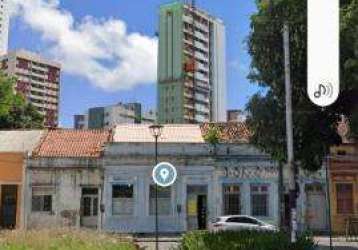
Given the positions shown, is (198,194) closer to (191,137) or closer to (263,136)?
(191,137)

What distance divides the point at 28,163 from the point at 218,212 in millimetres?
11690

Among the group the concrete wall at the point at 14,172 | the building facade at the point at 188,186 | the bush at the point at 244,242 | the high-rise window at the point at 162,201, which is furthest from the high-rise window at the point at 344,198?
the bush at the point at 244,242

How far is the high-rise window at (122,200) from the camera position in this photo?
4172 cm

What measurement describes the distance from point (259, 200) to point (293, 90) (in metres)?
21.6

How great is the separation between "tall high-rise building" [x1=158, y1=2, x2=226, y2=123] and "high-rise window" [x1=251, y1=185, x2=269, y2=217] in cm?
7250

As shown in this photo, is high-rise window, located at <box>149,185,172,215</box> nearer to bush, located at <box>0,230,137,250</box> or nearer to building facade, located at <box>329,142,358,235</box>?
building facade, located at <box>329,142,358,235</box>

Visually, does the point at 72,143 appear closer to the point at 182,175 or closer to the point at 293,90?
the point at 182,175

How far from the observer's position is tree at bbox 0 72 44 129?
43000mm

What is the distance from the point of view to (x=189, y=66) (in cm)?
11456

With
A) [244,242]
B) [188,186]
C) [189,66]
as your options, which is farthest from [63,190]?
[189,66]

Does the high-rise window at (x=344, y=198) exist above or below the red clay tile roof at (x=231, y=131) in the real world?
below

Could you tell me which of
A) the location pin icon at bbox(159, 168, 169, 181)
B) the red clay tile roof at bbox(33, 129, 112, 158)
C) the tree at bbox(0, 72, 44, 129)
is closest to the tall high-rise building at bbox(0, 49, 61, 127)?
the tree at bbox(0, 72, 44, 129)

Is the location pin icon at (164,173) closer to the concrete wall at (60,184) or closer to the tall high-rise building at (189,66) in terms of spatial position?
the concrete wall at (60,184)

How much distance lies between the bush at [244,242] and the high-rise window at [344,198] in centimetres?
2523
